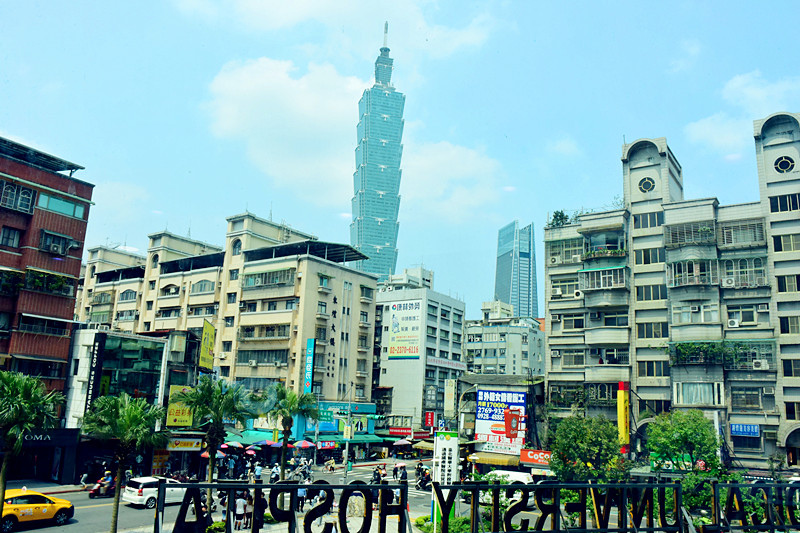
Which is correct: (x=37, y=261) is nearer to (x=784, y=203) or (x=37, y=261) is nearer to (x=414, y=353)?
(x=414, y=353)

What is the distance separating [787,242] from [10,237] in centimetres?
5712

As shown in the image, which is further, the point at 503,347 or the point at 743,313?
the point at 503,347

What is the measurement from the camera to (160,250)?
87.7 meters

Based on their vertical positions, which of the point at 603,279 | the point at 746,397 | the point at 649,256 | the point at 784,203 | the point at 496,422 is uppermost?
the point at 784,203

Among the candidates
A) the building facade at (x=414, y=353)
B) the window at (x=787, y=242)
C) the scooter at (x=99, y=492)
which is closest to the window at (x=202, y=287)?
the building facade at (x=414, y=353)

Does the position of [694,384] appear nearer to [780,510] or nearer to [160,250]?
[780,510]

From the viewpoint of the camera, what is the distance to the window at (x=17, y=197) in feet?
141

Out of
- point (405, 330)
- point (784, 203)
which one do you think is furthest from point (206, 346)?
point (784, 203)

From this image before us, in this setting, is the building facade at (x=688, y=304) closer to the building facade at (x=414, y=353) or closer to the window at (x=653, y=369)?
the window at (x=653, y=369)

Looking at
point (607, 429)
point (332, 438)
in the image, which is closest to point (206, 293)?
point (332, 438)

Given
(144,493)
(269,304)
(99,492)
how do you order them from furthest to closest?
(269,304) < (99,492) < (144,493)

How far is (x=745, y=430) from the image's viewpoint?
45969 millimetres

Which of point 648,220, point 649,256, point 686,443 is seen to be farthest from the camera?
point 648,220

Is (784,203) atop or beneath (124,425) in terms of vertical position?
atop
